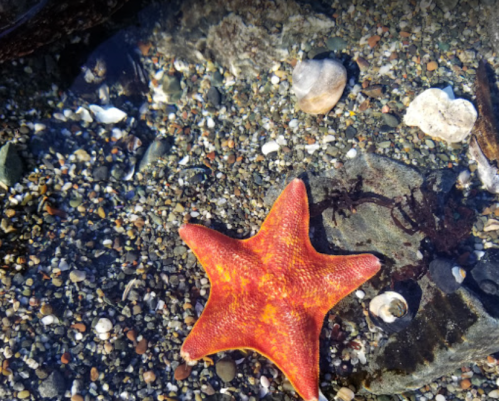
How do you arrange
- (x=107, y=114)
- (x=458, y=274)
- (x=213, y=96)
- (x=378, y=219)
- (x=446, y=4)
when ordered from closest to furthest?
(x=458, y=274) < (x=378, y=219) < (x=107, y=114) < (x=213, y=96) < (x=446, y=4)

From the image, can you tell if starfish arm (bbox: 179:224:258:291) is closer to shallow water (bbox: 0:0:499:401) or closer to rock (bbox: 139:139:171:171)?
shallow water (bbox: 0:0:499:401)

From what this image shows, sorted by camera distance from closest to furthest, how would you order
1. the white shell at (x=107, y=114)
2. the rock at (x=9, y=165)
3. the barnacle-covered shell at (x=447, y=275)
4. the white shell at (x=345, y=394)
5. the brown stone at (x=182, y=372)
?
1. the brown stone at (x=182, y=372)
2. the white shell at (x=345, y=394)
3. the barnacle-covered shell at (x=447, y=275)
4. the rock at (x=9, y=165)
5. the white shell at (x=107, y=114)

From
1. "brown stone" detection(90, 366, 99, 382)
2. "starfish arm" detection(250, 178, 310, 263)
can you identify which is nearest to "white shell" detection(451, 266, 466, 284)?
"starfish arm" detection(250, 178, 310, 263)

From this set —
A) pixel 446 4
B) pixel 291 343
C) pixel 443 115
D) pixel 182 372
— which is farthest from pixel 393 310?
pixel 446 4

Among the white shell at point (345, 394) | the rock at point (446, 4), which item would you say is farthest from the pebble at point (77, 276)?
the rock at point (446, 4)

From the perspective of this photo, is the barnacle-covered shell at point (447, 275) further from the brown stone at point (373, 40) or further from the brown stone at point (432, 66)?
the brown stone at point (373, 40)

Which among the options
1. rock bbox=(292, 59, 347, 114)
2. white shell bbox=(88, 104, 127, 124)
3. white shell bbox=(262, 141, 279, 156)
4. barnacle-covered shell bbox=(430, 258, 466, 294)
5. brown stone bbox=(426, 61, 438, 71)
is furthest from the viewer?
brown stone bbox=(426, 61, 438, 71)

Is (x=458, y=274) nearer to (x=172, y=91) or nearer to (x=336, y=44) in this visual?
(x=336, y=44)
